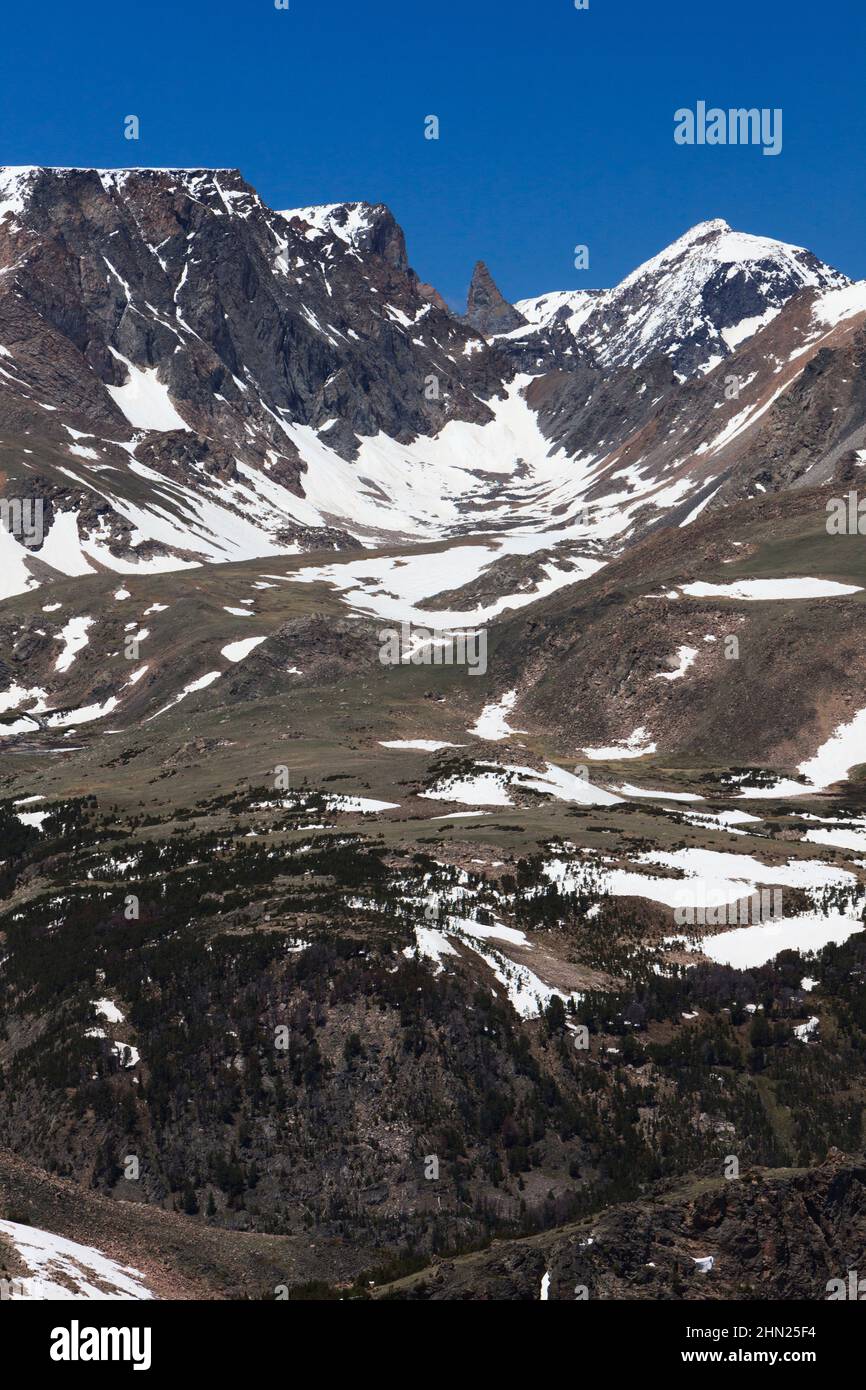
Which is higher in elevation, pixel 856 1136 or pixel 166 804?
pixel 166 804

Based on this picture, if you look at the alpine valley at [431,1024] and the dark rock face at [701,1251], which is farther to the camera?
the alpine valley at [431,1024]

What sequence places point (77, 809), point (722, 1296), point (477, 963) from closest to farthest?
1. point (722, 1296)
2. point (477, 963)
3. point (77, 809)

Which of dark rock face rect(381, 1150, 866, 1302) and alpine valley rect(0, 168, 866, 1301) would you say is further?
alpine valley rect(0, 168, 866, 1301)

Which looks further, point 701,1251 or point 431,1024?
point 431,1024

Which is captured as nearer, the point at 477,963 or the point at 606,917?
the point at 477,963

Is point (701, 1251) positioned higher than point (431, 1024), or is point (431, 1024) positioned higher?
point (701, 1251)
